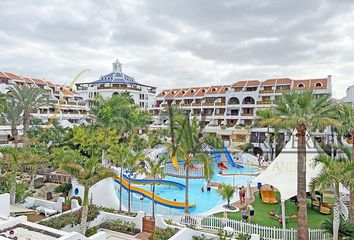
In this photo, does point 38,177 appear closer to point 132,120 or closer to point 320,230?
point 132,120

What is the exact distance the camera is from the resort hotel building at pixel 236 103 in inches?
1863

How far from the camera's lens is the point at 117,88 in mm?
58344

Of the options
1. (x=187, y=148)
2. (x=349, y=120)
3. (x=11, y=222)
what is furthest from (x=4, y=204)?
(x=349, y=120)

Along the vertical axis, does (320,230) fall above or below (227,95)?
below

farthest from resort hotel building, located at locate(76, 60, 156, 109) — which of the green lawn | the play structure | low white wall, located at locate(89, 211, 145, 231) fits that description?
the green lawn

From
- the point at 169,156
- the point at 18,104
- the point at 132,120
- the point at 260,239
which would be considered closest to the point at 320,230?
the point at 260,239

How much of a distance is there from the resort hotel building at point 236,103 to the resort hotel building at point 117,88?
16.0ft

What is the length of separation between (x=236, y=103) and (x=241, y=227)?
4179 centimetres

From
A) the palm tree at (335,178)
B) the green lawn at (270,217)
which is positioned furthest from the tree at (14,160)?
the palm tree at (335,178)

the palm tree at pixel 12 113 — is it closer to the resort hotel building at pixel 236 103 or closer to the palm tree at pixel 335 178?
the resort hotel building at pixel 236 103

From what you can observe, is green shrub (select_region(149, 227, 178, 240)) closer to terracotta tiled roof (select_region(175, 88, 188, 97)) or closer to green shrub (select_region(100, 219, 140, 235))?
green shrub (select_region(100, 219, 140, 235))

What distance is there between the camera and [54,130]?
3506 cm

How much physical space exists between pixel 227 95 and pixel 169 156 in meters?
38.9

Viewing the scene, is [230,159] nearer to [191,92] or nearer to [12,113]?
[12,113]
